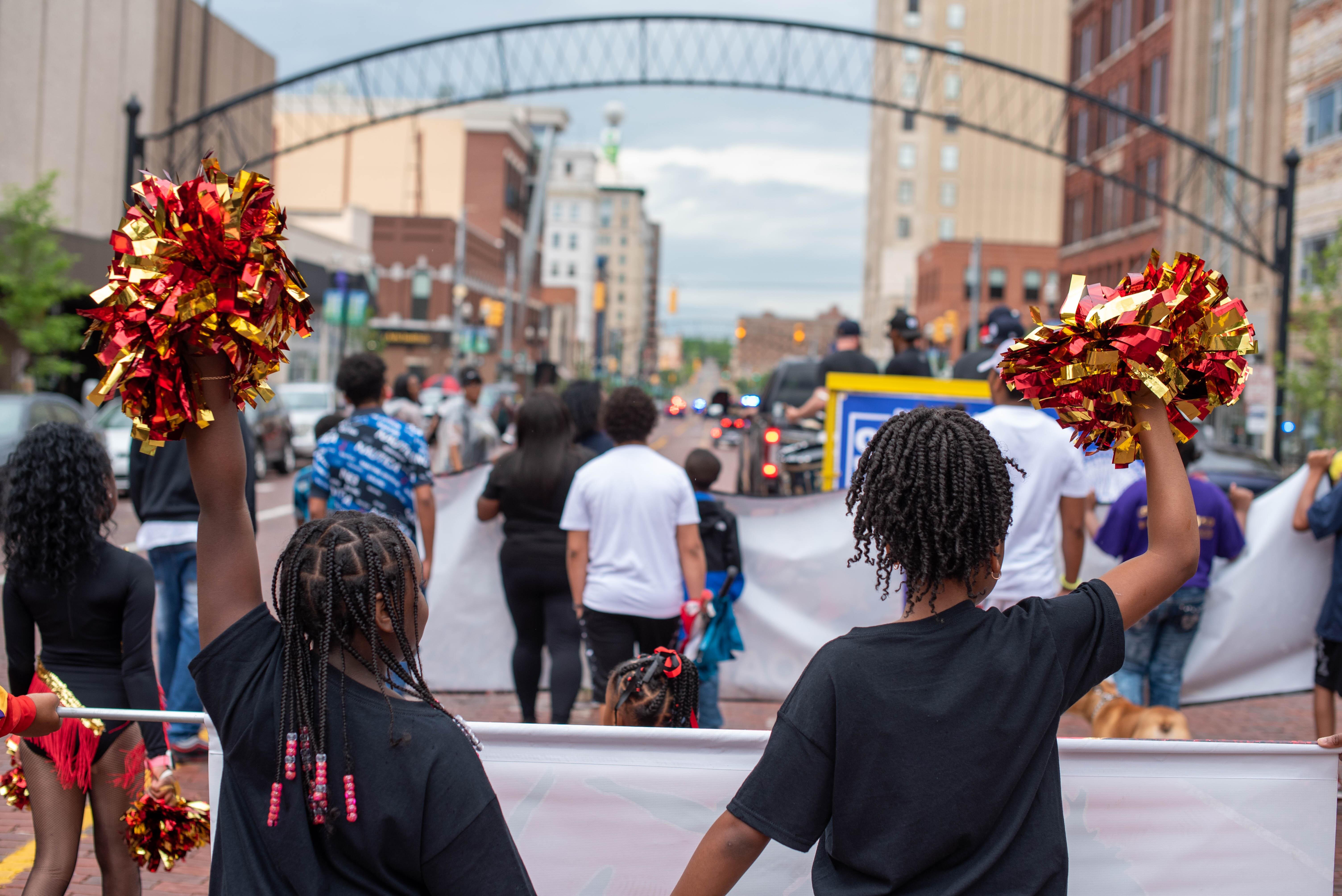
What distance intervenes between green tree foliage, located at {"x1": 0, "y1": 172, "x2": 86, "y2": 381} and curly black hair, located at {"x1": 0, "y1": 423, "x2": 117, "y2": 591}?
66.0ft

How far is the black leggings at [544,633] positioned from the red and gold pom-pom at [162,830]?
2570 millimetres

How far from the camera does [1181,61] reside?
41.4 m

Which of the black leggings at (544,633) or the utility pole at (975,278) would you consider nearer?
the black leggings at (544,633)

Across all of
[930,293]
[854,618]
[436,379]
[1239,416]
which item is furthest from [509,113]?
[854,618]

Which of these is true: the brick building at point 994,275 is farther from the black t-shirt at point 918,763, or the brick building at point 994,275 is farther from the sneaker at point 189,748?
the black t-shirt at point 918,763

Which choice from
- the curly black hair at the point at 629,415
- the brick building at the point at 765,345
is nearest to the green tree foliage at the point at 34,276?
the curly black hair at the point at 629,415

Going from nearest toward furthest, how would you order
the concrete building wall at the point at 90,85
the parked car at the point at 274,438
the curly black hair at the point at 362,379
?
the curly black hair at the point at 362,379 → the parked car at the point at 274,438 → the concrete building wall at the point at 90,85

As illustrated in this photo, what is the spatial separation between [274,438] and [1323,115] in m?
25.6

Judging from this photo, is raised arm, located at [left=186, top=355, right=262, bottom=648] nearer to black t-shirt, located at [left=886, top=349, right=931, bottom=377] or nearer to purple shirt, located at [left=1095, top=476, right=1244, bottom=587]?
purple shirt, located at [left=1095, top=476, right=1244, bottom=587]

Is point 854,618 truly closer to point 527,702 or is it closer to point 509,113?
point 527,702

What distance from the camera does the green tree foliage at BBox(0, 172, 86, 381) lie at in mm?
22062

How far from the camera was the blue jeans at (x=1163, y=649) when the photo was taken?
5785 mm

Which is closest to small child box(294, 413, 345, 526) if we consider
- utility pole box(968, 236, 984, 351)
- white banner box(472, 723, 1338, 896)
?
white banner box(472, 723, 1338, 896)

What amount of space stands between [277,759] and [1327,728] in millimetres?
5278
